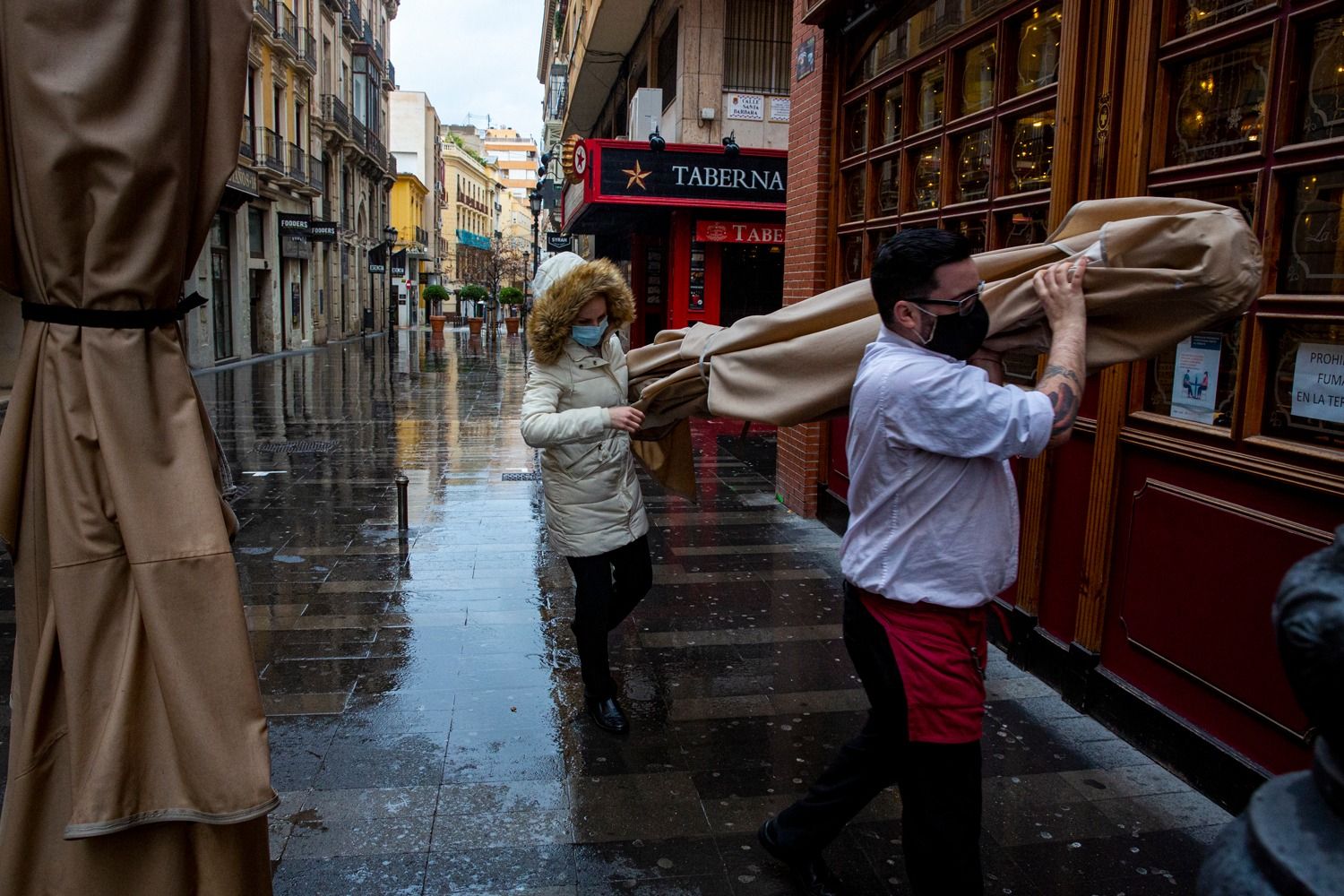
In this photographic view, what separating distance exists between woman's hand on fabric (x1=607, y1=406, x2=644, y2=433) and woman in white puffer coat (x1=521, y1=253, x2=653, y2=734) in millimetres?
211

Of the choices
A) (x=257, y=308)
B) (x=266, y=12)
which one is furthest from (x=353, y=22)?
(x=257, y=308)

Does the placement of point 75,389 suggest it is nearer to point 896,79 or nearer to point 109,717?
point 109,717

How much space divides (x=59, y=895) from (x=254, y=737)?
0.58 metres

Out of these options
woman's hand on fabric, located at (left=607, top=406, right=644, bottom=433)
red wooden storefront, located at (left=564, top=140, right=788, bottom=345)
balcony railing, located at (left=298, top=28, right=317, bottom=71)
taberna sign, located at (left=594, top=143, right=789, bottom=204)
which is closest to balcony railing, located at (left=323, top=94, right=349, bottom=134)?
balcony railing, located at (left=298, top=28, right=317, bottom=71)

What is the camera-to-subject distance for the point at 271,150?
30875 mm

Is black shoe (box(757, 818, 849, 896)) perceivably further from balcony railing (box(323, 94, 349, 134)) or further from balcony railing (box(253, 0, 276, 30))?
balcony railing (box(323, 94, 349, 134))

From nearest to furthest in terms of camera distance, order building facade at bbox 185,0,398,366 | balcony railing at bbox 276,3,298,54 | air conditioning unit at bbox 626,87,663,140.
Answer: air conditioning unit at bbox 626,87,663,140 → building facade at bbox 185,0,398,366 → balcony railing at bbox 276,3,298,54

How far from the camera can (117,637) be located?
226 cm

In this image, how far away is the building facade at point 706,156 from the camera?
15.9 meters

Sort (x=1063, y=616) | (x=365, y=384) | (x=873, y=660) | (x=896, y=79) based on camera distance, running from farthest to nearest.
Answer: (x=365, y=384)
(x=896, y=79)
(x=1063, y=616)
(x=873, y=660)

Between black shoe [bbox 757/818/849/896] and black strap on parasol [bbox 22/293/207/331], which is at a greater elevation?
black strap on parasol [bbox 22/293/207/331]

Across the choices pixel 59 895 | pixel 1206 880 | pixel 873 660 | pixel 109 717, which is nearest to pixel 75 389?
pixel 109 717

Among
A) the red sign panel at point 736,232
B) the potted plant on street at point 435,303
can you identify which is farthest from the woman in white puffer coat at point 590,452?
the potted plant on street at point 435,303

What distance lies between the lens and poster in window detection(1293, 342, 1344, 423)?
3320 mm
